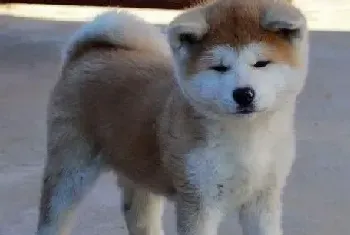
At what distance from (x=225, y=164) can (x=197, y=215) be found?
6.2 inches

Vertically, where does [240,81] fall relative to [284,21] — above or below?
below

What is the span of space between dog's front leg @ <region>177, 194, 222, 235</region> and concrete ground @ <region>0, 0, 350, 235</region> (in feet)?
2.54

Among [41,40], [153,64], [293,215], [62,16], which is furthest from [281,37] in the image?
[62,16]

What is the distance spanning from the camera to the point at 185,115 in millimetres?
2424

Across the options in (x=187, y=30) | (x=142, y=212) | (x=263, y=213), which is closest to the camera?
(x=187, y=30)

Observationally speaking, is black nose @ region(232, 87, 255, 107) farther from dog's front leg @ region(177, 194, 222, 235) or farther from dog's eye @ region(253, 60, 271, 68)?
dog's front leg @ region(177, 194, 222, 235)

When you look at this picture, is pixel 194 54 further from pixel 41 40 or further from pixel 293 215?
pixel 41 40

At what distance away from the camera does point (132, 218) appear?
306 centimetres

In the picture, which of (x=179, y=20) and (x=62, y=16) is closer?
(x=179, y=20)

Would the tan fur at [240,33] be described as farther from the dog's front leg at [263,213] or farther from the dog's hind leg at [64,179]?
the dog's hind leg at [64,179]

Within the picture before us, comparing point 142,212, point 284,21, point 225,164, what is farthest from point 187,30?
point 142,212

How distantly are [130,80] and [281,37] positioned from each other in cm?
61

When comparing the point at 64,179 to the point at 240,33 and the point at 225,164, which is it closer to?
the point at 225,164

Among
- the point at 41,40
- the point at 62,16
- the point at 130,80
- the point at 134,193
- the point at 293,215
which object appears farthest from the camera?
the point at 62,16
